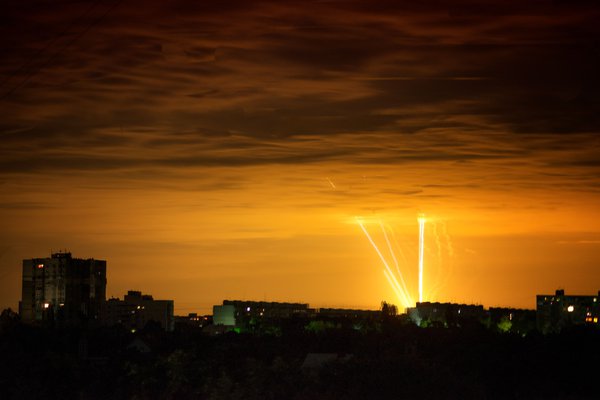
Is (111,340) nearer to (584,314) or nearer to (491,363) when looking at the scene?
(491,363)

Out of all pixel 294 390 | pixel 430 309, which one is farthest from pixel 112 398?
pixel 430 309

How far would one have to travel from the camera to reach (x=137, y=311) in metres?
124

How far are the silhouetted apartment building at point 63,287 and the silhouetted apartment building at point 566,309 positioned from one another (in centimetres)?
4438

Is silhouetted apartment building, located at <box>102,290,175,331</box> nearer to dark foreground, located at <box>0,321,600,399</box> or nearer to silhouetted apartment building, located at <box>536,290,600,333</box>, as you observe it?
silhouetted apartment building, located at <box>536,290,600,333</box>

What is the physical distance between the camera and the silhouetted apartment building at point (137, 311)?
118875 millimetres

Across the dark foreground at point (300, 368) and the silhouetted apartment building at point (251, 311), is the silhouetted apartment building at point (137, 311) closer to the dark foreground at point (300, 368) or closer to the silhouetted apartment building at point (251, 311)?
the silhouetted apartment building at point (251, 311)

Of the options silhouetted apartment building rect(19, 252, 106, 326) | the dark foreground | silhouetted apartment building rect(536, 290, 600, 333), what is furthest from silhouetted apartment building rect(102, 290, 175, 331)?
the dark foreground

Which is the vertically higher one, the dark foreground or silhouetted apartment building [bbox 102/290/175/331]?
silhouetted apartment building [bbox 102/290/175/331]

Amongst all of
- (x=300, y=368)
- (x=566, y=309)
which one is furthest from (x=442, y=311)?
(x=300, y=368)

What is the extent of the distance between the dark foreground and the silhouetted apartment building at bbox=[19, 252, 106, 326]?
38517mm

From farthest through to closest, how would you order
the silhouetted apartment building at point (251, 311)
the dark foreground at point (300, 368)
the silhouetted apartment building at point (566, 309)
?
the silhouetted apartment building at point (251, 311) < the silhouetted apartment building at point (566, 309) < the dark foreground at point (300, 368)

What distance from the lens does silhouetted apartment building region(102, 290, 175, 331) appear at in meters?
119

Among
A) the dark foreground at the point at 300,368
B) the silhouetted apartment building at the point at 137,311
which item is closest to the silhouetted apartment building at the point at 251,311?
the silhouetted apartment building at the point at 137,311

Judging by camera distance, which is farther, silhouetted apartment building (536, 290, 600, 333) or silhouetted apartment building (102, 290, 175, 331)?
silhouetted apartment building (102, 290, 175, 331)
